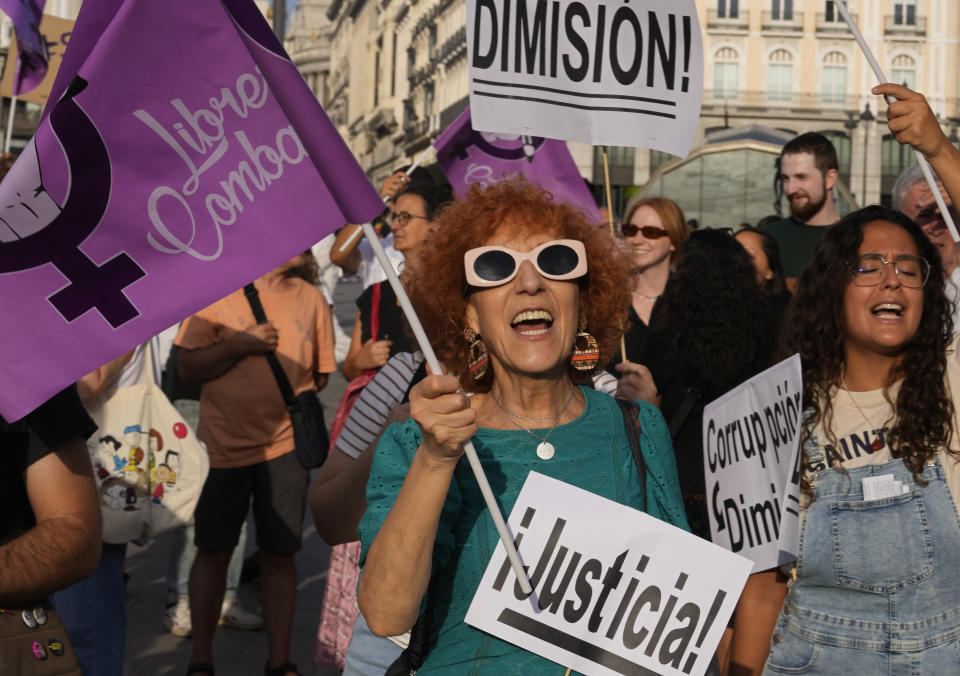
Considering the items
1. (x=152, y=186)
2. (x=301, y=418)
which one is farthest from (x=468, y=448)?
(x=301, y=418)

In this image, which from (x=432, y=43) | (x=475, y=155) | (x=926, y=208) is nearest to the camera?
(x=926, y=208)

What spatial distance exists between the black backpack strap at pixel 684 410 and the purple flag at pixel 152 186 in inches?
84.0

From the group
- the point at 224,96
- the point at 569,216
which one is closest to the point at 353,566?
the point at 569,216

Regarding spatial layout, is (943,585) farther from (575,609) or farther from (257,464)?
(257,464)

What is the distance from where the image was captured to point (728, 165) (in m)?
17.0

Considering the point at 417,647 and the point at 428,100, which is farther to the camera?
the point at 428,100

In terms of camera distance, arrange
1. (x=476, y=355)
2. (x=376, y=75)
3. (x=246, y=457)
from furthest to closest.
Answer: (x=376, y=75), (x=246, y=457), (x=476, y=355)

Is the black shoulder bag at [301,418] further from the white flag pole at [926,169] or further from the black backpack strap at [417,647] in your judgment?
the black backpack strap at [417,647]

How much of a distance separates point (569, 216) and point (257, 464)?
302 cm

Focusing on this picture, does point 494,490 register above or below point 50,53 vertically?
above

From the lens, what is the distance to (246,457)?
5641mm

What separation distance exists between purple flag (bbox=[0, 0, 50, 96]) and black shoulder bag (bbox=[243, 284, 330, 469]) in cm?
143

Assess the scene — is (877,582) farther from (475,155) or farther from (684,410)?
(475,155)

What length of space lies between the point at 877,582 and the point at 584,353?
858 mm
